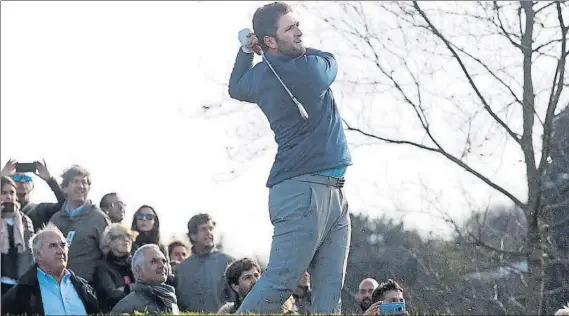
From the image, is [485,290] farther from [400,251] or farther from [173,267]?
[173,267]

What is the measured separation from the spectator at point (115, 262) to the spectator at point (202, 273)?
425 millimetres

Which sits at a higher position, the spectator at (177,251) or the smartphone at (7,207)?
the smartphone at (7,207)

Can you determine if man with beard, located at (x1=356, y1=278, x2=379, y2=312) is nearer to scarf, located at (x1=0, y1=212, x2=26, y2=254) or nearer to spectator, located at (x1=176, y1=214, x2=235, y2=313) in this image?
spectator, located at (x1=176, y1=214, x2=235, y2=313)

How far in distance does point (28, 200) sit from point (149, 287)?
8.34 ft

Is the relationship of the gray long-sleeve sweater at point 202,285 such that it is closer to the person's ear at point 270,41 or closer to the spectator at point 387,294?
the spectator at point 387,294

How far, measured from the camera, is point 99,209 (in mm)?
12945

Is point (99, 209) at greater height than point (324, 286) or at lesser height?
greater

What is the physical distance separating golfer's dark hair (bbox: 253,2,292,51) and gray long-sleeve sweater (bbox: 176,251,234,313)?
3.15 metres

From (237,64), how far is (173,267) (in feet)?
11.5

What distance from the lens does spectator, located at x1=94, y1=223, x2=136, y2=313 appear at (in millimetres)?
12242

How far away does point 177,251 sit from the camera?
13211 mm

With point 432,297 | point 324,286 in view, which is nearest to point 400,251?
point 432,297

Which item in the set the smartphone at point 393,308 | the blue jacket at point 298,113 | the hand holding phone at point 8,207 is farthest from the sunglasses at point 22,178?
the smartphone at point 393,308

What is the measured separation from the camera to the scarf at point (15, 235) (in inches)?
486
